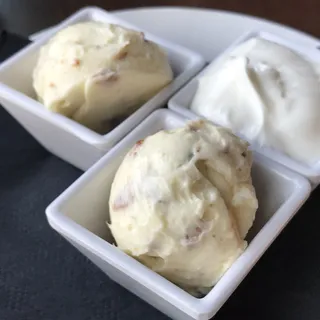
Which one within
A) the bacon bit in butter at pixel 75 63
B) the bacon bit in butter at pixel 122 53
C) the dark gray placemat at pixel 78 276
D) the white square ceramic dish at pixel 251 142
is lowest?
the dark gray placemat at pixel 78 276

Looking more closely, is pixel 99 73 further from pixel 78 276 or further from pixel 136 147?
pixel 78 276

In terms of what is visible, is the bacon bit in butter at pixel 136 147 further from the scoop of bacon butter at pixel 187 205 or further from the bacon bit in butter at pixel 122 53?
the bacon bit in butter at pixel 122 53

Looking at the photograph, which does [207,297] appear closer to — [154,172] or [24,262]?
[154,172]

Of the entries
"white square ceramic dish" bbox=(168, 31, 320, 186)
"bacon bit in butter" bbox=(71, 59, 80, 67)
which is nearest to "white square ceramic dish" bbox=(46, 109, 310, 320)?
"white square ceramic dish" bbox=(168, 31, 320, 186)

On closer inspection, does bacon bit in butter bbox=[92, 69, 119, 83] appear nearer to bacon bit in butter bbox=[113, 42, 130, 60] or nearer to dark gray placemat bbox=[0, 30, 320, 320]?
bacon bit in butter bbox=[113, 42, 130, 60]

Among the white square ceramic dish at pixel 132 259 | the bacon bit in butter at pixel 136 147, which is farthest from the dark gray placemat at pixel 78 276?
the bacon bit in butter at pixel 136 147

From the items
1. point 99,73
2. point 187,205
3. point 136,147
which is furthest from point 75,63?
point 187,205

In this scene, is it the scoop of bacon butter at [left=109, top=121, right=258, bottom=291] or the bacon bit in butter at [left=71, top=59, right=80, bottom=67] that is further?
the bacon bit in butter at [left=71, top=59, right=80, bottom=67]
